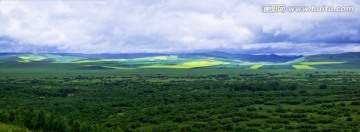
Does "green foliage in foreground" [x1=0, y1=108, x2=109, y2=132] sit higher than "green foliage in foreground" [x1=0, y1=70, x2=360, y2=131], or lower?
higher

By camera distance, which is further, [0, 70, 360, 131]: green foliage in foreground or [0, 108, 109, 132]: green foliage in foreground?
[0, 70, 360, 131]: green foliage in foreground

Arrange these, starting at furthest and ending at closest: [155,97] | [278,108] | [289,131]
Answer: [155,97], [278,108], [289,131]

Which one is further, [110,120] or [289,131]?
[110,120]

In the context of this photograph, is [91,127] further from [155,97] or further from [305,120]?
[155,97]

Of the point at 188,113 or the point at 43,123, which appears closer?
the point at 43,123

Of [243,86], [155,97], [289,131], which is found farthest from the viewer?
[243,86]

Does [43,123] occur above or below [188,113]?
above

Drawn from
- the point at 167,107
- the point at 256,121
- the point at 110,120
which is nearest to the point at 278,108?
the point at 256,121

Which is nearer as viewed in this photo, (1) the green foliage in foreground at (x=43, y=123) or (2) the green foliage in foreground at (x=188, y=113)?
(1) the green foliage in foreground at (x=43, y=123)

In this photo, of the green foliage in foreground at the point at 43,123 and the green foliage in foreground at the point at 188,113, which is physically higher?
the green foliage in foreground at the point at 43,123
